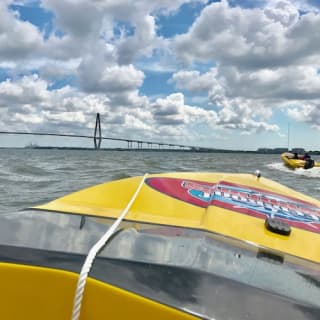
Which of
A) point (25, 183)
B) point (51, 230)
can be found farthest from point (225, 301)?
point (25, 183)

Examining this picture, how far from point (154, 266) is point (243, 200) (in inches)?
60.0

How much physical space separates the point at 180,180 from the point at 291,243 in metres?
1.41

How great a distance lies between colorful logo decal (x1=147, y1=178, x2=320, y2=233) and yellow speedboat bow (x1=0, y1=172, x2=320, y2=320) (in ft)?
0.77

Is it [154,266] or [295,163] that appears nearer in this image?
[154,266]

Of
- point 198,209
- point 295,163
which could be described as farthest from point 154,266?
point 295,163

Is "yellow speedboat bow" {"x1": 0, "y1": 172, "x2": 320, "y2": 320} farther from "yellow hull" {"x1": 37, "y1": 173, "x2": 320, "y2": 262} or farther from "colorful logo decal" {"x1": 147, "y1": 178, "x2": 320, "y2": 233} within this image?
"colorful logo decal" {"x1": 147, "y1": 178, "x2": 320, "y2": 233}

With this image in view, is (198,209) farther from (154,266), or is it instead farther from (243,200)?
(154,266)

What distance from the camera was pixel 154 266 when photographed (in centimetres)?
116

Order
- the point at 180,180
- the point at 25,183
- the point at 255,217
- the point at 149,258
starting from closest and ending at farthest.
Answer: the point at 149,258 → the point at 255,217 → the point at 180,180 → the point at 25,183

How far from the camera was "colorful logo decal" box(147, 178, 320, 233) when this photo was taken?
2307 mm

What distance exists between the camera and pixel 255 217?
2.14 meters

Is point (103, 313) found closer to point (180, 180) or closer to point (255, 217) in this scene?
point (255, 217)

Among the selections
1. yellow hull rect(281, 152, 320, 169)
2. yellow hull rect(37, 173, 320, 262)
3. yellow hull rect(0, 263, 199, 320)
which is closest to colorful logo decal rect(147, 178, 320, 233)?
yellow hull rect(37, 173, 320, 262)

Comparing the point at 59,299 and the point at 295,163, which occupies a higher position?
the point at 59,299
